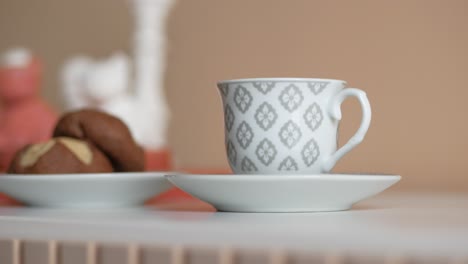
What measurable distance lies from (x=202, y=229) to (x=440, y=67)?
31.9 inches

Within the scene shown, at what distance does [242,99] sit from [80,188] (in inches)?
6.3

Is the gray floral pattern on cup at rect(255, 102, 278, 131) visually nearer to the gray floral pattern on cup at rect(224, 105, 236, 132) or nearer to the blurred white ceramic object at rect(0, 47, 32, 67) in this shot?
the gray floral pattern on cup at rect(224, 105, 236, 132)

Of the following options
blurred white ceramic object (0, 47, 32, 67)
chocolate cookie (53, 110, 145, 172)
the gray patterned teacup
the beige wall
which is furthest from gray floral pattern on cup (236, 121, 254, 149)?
blurred white ceramic object (0, 47, 32, 67)

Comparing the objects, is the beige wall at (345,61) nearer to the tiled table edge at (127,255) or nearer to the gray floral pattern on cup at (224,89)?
the tiled table edge at (127,255)

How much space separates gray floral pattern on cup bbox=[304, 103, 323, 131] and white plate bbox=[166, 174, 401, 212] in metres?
0.09

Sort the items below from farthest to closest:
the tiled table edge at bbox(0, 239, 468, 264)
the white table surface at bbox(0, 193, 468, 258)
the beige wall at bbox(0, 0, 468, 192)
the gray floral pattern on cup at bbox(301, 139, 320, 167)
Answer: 1. the tiled table edge at bbox(0, 239, 468, 264)
2. the beige wall at bbox(0, 0, 468, 192)
3. the gray floral pattern on cup at bbox(301, 139, 320, 167)
4. the white table surface at bbox(0, 193, 468, 258)

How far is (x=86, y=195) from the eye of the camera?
686 millimetres

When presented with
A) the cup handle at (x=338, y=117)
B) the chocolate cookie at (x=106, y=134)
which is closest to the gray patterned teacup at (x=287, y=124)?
the cup handle at (x=338, y=117)

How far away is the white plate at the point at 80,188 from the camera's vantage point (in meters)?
0.67

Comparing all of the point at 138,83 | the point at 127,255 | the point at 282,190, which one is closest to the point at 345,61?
the point at 138,83

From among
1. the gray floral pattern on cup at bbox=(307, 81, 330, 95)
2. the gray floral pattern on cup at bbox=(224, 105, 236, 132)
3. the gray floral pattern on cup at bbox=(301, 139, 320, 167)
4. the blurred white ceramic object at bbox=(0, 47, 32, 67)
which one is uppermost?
the blurred white ceramic object at bbox=(0, 47, 32, 67)

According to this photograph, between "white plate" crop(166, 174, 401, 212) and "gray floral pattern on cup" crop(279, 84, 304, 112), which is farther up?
"gray floral pattern on cup" crop(279, 84, 304, 112)

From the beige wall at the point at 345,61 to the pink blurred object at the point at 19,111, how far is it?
29cm

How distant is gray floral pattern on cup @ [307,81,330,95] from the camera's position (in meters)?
0.67
